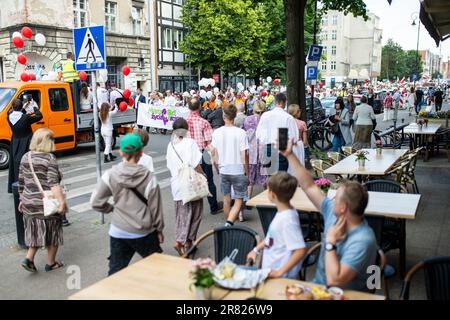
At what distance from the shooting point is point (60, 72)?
14.0 metres

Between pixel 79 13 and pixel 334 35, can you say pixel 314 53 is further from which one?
pixel 334 35

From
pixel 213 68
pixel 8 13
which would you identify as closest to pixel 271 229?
pixel 8 13

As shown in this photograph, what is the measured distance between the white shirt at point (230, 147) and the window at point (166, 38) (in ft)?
106

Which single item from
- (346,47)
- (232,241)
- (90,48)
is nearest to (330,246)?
(232,241)

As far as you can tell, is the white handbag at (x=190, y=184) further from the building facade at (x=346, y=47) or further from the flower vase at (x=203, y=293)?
the building facade at (x=346, y=47)

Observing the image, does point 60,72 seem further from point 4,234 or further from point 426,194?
point 426,194

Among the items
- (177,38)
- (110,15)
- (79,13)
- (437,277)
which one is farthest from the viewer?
(177,38)

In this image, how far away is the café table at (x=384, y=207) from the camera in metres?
4.86

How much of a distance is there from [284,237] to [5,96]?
10874mm

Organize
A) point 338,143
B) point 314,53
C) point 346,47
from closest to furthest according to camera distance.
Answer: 1. point 338,143
2. point 314,53
3. point 346,47

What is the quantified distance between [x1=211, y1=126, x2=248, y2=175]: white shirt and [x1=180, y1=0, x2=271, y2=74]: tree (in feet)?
99.7

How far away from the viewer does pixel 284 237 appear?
3.53m
